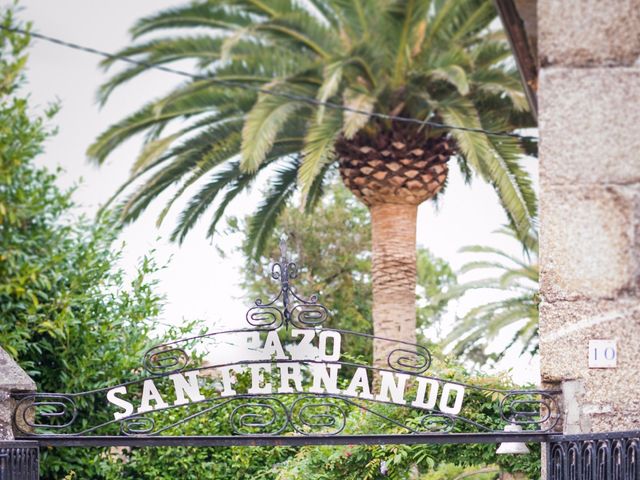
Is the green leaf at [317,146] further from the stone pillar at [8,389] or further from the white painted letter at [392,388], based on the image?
the stone pillar at [8,389]

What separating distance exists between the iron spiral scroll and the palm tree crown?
282 centimetres

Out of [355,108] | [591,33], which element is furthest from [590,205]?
[355,108]

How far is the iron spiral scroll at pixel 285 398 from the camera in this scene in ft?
21.8

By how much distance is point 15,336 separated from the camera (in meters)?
9.91

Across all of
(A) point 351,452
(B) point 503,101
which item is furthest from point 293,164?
(A) point 351,452

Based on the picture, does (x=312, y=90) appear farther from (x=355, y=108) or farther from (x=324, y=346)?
(x=324, y=346)

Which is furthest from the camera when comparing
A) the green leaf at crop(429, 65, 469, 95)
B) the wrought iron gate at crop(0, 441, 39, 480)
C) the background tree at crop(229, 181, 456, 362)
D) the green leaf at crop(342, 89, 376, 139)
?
the background tree at crop(229, 181, 456, 362)

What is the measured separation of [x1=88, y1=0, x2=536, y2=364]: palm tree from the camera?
45.4 feet

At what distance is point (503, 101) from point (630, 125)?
28.1 feet

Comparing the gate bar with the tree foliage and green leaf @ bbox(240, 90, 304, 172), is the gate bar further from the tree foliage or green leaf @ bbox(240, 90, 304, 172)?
green leaf @ bbox(240, 90, 304, 172)

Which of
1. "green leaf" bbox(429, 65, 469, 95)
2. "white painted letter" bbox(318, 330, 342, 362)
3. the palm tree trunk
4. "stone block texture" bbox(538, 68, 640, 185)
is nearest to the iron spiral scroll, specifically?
"white painted letter" bbox(318, 330, 342, 362)

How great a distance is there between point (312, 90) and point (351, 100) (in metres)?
1.51

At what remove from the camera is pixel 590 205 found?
20.6ft

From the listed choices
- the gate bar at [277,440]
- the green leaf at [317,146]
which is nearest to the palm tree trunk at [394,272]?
the green leaf at [317,146]
